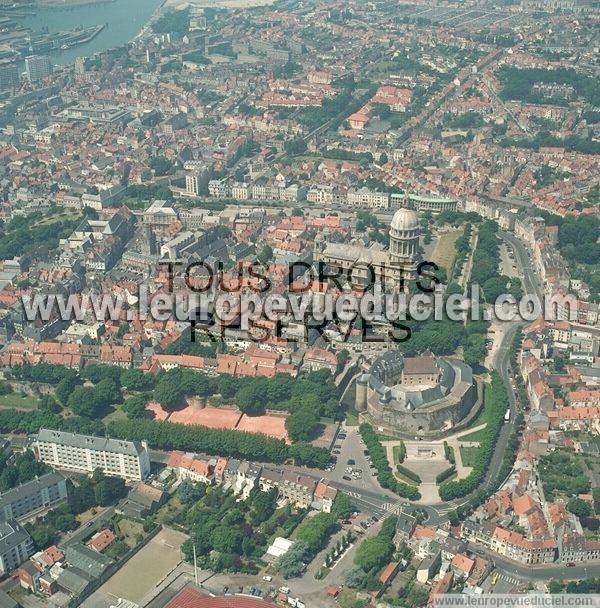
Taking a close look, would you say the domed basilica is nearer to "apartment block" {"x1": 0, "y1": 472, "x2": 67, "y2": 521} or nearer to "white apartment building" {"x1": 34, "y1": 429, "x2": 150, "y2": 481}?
"white apartment building" {"x1": 34, "y1": 429, "x2": 150, "y2": 481}

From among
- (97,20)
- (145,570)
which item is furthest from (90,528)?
(97,20)

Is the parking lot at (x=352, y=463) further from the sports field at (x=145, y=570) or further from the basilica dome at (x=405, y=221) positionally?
the basilica dome at (x=405, y=221)

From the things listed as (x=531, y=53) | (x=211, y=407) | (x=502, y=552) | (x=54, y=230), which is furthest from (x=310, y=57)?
(x=502, y=552)

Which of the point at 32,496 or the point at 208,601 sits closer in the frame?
the point at 208,601

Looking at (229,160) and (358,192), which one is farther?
(229,160)

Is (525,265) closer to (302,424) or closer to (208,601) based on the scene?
(302,424)

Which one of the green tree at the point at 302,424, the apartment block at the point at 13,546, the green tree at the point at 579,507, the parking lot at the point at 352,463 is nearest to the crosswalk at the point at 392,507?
the parking lot at the point at 352,463

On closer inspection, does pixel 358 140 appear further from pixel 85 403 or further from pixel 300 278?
pixel 85 403

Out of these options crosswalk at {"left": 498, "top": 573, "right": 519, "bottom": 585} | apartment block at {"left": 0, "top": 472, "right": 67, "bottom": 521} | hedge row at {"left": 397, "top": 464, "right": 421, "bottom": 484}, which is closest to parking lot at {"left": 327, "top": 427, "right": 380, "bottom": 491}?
hedge row at {"left": 397, "top": 464, "right": 421, "bottom": 484}
